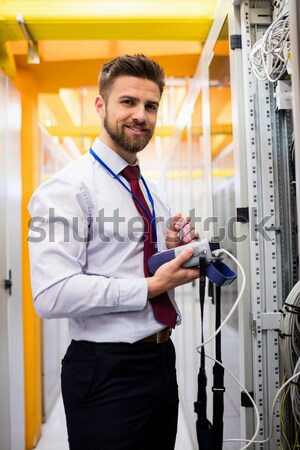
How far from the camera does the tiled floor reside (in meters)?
2.73

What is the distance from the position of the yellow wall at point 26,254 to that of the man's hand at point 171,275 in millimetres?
1901

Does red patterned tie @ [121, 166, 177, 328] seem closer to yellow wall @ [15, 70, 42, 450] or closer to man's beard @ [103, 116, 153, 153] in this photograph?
man's beard @ [103, 116, 153, 153]

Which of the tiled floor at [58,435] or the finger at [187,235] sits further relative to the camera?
the tiled floor at [58,435]

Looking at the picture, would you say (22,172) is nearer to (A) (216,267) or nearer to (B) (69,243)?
(B) (69,243)

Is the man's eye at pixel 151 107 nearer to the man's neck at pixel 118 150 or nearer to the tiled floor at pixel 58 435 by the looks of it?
the man's neck at pixel 118 150

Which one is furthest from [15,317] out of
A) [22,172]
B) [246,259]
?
[246,259]

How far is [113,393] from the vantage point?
1.17 meters

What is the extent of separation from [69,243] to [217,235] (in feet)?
3.69

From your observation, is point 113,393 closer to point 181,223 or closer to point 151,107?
point 181,223

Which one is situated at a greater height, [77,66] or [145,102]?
[77,66]

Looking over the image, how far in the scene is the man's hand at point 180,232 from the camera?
1355mm

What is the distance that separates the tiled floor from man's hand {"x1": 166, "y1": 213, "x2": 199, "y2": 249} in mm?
1987

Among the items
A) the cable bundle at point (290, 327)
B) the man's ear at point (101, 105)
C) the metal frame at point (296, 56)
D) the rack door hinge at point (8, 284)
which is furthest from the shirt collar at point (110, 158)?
the rack door hinge at point (8, 284)

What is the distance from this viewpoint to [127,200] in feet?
4.33
